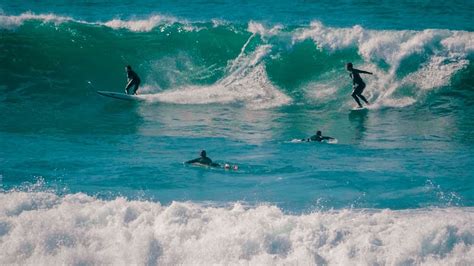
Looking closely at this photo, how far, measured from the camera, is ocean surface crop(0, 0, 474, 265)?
9375 mm

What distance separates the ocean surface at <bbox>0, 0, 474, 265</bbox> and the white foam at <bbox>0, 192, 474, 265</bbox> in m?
0.03

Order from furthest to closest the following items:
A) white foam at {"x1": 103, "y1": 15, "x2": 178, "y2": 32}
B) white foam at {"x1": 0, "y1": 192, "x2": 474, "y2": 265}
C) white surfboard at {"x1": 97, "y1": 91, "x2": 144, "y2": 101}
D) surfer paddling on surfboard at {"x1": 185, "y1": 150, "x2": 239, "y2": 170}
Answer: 1. white foam at {"x1": 103, "y1": 15, "x2": 178, "y2": 32}
2. white surfboard at {"x1": 97, "y1": 91, "x2": 144, "y2": 101}
3. surfer paddling on surfboard at {"x1": 185, "y1": 150, "x2": 239, "y2": 170}
4. white foam at {"x1": 0, "y1": 192, "x2": 474, "y2": 265}

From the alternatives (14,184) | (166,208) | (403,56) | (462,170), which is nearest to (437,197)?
(462,170)

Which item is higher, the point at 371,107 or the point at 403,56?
the point at 403,56

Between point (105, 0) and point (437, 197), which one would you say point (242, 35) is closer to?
point (105, 0)

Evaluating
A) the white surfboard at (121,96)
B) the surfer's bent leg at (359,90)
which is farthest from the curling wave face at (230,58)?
the surfer's bent leg at (359,90)

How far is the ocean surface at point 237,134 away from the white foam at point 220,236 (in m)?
0.03

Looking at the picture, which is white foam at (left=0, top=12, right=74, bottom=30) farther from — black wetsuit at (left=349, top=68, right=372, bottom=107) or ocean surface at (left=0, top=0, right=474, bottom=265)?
black wetsuit at (left=349, top=68, right=372, bottom=107)

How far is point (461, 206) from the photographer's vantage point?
10.7m

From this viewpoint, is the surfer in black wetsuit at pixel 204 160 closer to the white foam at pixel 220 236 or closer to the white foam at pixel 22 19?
the white foam at pixel 220 236

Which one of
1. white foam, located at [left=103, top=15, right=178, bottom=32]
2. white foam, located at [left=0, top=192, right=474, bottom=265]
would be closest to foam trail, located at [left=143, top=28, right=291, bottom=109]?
white foam, located at [left=103, top=15, right=178, bottom=32]

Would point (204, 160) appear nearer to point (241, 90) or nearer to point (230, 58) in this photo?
point (241, 90)

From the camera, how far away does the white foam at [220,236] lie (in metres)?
9.03

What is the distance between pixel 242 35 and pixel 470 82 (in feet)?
24.4
